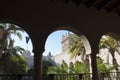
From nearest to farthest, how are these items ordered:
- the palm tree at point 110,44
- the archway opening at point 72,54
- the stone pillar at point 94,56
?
the stone pillar at point 94,56 < the archway opening at point 72,54 < the palm tree at point 110,44

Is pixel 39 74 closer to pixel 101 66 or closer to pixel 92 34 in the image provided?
pixel 92 34

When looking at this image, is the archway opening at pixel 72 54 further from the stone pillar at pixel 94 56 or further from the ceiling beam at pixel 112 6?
the ceiling beam at pixel 112 6

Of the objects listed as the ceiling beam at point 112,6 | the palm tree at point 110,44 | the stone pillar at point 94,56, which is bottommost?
the stone pillar at point 94,56

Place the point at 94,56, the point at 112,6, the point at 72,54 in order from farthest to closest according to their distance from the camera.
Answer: the point at 72,54
the point at 112,6
the point at 94,56

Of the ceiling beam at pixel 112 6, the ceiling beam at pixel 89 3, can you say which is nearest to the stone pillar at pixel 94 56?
the ceiling beam at pixel 89 3

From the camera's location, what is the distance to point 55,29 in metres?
6.79

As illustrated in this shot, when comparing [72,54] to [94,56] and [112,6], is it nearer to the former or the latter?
[112,6]

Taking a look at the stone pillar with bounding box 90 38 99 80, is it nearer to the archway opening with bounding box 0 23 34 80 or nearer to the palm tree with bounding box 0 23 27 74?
the archway opening with bounding box 0 23 34 80

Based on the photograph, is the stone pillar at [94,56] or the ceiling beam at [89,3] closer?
the stone pillar at [94,56]

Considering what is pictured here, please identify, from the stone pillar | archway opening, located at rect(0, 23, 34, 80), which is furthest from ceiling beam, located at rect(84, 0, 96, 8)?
archway opening, located at rect(0, 23, 34, 80)

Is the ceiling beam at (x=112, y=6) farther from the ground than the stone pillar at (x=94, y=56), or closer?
farther from the ground

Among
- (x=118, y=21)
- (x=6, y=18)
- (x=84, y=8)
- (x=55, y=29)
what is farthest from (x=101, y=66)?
(x=6, y=18)

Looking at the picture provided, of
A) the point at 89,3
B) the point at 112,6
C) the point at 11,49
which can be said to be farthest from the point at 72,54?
the point at 89,3

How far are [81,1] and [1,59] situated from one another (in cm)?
1129
